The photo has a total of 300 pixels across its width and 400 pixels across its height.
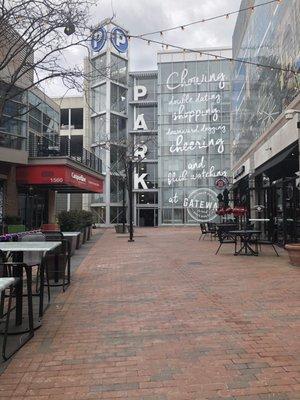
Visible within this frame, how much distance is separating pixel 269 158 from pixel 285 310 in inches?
471

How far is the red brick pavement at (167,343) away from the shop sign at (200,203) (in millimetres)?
35242

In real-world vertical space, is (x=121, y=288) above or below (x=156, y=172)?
Result: below

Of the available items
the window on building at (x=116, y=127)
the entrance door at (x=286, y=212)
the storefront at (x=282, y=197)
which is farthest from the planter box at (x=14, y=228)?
the window on building at (x=116, y=127)

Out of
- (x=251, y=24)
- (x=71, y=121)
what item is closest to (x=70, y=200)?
(x=71, y=121)

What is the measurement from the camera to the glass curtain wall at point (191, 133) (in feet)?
147

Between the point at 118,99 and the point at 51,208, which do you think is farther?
the point at 118,99

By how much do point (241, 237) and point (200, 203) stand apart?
98.3 feet

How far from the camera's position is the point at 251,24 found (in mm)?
22984

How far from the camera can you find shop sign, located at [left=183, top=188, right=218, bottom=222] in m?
44.5

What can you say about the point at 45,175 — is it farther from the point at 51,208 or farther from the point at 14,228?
the point at 51,208

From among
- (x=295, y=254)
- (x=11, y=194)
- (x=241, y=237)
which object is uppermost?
(x=11, y=194)

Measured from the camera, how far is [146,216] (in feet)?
167

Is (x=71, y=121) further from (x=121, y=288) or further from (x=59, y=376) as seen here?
(x=59, y=376)

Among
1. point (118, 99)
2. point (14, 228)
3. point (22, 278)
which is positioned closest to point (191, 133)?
point (118, 99)
